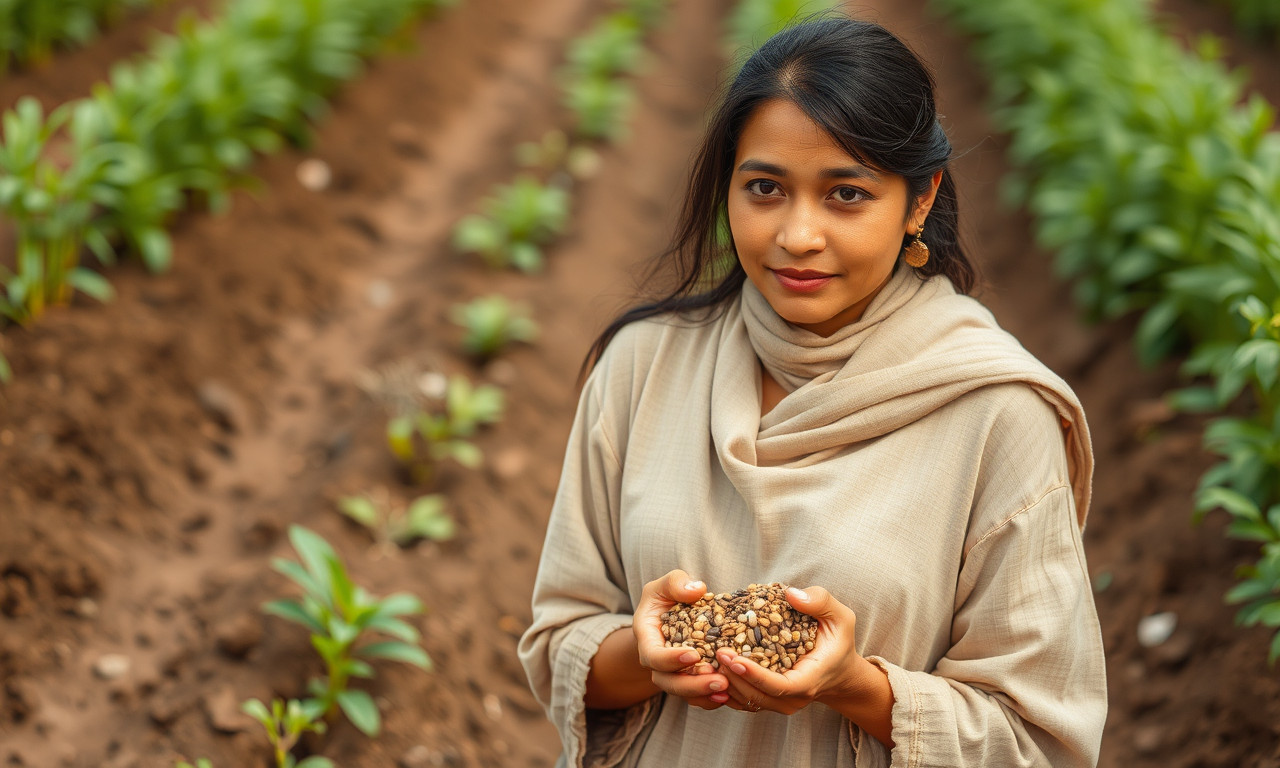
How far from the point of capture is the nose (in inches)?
67.2

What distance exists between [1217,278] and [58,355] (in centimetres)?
452

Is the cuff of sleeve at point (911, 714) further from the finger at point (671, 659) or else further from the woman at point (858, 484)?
the finger at point (671, 659)

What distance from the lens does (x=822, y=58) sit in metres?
1.75

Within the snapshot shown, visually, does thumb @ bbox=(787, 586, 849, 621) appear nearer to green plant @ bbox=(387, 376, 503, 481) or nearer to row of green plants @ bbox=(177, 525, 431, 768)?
row of green plants @ bbox=(177, 525, 431, 768)

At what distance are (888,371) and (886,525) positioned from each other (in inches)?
10.1

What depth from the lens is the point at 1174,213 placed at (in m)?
4.55

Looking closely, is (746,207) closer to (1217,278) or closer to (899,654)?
(899,654)

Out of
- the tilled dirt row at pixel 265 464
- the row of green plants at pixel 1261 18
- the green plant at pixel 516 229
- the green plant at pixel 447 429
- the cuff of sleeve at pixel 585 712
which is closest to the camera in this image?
the cuff of sleeve at pixel 585 712

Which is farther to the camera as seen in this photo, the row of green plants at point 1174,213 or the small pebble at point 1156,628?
the small pebble at point 1156,628

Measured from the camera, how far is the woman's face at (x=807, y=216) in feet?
5.65

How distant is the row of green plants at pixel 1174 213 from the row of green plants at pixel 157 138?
441 cm

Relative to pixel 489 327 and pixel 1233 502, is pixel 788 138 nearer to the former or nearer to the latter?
pixel 1233 502

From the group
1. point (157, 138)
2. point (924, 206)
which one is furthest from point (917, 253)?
point (157, 138)

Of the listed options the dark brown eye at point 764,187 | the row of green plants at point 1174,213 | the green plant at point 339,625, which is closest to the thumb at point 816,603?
the dark brown eye at point 764,187
